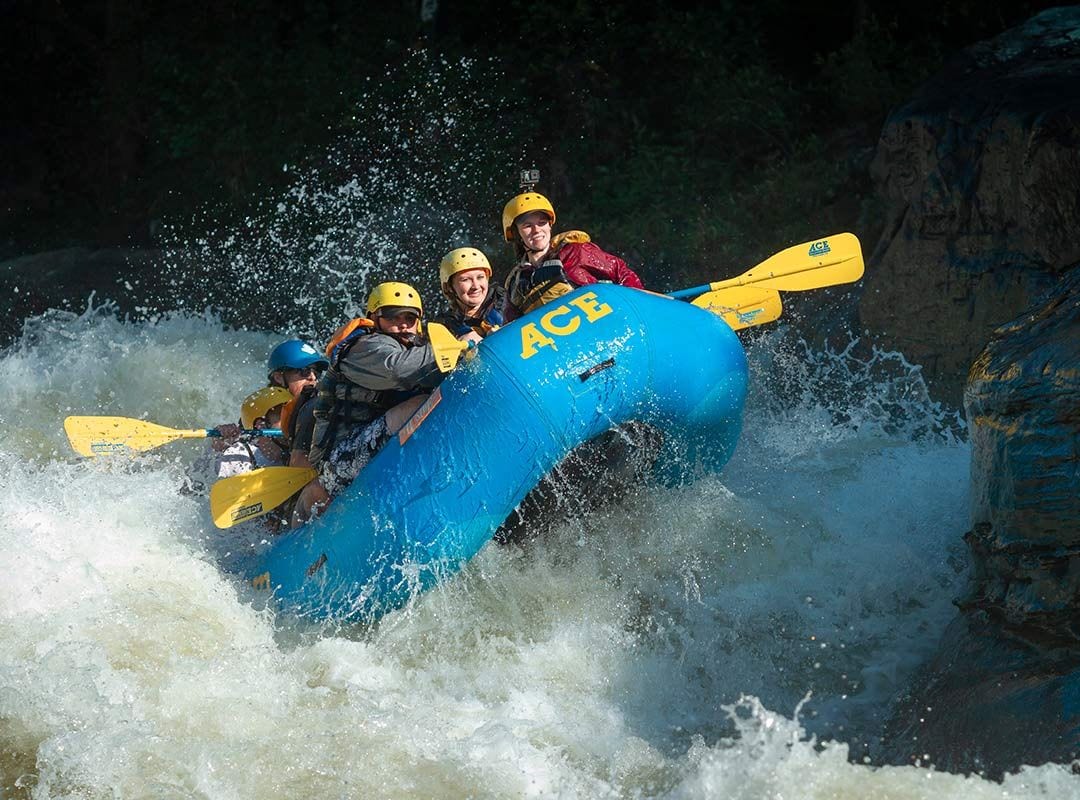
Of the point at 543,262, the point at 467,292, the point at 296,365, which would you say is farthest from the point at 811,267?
the point at 296,365

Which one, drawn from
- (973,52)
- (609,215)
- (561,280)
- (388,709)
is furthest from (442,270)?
(609,215)

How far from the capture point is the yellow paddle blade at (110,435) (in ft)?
21.7

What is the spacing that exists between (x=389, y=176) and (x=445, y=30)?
137cm

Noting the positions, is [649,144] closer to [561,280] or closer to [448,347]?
[561,280]

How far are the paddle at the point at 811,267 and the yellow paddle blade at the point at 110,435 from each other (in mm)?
2746

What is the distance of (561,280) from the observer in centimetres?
562

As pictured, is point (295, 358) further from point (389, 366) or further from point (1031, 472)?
point (1031, 472)

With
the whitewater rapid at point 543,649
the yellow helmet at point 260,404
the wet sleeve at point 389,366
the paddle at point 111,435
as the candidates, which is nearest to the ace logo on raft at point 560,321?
the wet sleeve at point 389,366

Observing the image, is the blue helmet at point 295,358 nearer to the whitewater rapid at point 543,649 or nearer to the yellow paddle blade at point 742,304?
the whitewater rapid at point 543,649

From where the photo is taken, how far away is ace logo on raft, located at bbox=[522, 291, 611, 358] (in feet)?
16.2

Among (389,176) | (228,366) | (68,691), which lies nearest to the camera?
(68,691)

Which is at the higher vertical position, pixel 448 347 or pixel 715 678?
pixel 448 347

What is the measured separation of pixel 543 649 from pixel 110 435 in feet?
9.32

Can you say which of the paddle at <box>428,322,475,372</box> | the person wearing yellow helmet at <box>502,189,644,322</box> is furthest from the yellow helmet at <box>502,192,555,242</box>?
the paddle at <box>428,322,475,372</box>
